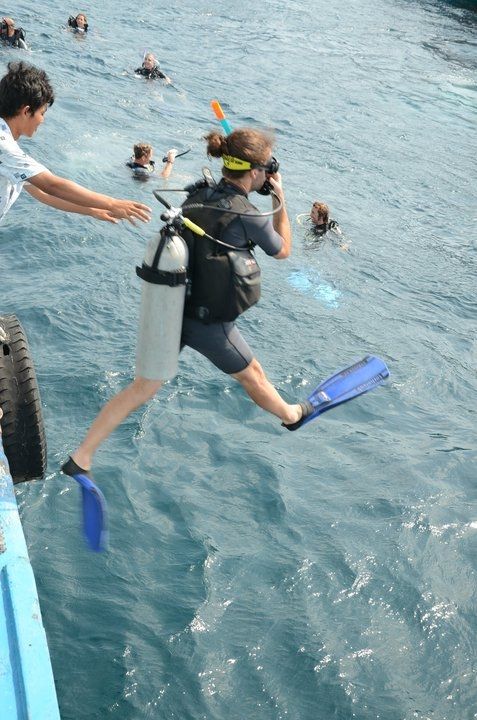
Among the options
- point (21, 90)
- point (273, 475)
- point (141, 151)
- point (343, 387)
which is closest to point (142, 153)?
point (141, 151)

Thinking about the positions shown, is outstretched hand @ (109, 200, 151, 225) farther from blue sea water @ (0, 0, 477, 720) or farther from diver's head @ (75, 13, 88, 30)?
diver's head @ (75, 13, 88, 30)

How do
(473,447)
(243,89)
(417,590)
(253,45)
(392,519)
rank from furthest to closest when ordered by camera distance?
(253,45) < (243,89) < (473,447) < (392,519) < (417,590)

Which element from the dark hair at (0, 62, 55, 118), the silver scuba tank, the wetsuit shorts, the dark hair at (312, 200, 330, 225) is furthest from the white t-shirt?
the dark hair at (312, 200, 330, 225)

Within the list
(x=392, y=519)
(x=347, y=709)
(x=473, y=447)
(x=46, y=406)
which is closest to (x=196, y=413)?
(x=46, y=406)

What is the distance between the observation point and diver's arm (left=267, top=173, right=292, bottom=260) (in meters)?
5.27

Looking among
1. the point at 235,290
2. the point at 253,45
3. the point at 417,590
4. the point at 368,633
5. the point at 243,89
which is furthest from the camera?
the point at 253,45

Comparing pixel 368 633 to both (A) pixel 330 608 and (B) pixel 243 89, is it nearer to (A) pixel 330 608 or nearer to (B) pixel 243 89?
(A) pixel 330 608

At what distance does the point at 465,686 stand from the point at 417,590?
34.4 inches

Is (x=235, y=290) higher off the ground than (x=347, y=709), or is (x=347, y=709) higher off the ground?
(x=235, y=290)

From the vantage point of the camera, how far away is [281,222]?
5.45 metres

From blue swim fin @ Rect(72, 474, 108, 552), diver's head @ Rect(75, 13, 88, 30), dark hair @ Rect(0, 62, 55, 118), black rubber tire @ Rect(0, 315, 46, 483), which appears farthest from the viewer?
diver's head @ Rect(75, 13, 88, 30)

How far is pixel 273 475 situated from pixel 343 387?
1263 mm

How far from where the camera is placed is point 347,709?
201 inches

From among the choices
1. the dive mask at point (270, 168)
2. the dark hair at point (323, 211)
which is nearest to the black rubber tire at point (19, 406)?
the dive mask at point (270, 168)
